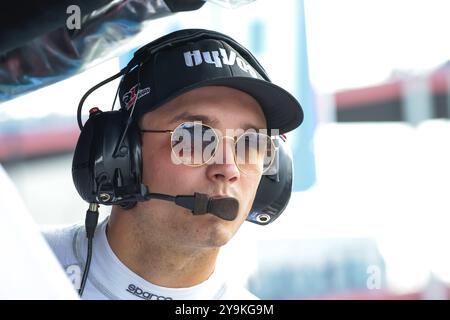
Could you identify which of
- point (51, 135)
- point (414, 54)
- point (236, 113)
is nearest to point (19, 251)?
point (236, 113)

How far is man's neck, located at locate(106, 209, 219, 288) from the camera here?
4.05ft

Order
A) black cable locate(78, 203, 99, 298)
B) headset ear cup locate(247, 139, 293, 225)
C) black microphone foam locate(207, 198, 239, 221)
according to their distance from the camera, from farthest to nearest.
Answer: headset ear cup locate(247, 139, 293, 225), black cable locate(78, 203, 99, 298), black microphone foam locate(207, 198, 239, 221)

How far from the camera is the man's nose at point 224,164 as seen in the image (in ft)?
3.78

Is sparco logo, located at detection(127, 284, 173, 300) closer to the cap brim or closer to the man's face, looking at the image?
the man's face

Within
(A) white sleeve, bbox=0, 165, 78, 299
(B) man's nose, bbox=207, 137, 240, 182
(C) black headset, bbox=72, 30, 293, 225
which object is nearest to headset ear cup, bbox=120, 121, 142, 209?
(C) black headset, bbox=72, 30, 293, 225

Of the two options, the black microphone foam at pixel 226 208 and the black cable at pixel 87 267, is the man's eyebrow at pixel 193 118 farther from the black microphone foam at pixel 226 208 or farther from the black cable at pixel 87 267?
the black cable at pixel 87 267

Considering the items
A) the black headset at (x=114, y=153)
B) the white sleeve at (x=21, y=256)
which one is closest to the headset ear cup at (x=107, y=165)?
the black headset at (x=114, y=153)

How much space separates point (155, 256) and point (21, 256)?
907mm

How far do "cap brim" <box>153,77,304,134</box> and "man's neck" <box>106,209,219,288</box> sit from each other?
276 mm

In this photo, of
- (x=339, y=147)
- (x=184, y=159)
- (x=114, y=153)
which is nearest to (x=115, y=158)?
(x=114, y=153)

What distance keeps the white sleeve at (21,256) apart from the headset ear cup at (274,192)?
977mm

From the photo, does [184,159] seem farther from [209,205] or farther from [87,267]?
[87,267]
